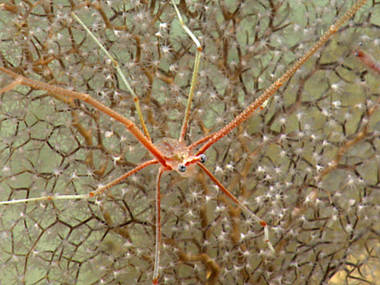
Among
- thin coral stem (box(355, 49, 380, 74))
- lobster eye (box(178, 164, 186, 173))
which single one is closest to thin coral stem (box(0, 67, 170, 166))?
lobster eye (box(178, 164, 186, 173))

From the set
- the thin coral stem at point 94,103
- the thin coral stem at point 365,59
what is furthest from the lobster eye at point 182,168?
the thin coral stem at point 365,59

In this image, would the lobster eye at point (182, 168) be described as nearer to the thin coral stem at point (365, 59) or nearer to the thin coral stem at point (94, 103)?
the thin coral stem at point (94, 103)

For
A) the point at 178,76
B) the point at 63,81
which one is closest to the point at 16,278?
the point at 63,81

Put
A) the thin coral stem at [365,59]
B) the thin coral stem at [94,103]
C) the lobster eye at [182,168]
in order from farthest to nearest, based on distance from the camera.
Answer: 1. the thin coral stem at [365,59]
2. the lobster eye at [182,168]
3. the thin coral stem at [94,103]

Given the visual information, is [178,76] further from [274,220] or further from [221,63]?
[274,220]

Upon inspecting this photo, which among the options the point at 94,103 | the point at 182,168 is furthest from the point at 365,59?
the point at 94,103

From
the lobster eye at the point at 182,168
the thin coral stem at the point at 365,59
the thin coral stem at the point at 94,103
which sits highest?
the thin coral stem at the point at 365,59

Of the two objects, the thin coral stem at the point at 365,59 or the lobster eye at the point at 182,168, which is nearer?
the lobster eye at the point at 182,168

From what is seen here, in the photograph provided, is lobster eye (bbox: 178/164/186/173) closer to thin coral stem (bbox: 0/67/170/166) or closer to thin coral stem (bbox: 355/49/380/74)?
thin coral stem (bbox: 0/67/170/166)

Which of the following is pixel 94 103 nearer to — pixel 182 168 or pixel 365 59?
pixel 182 168
